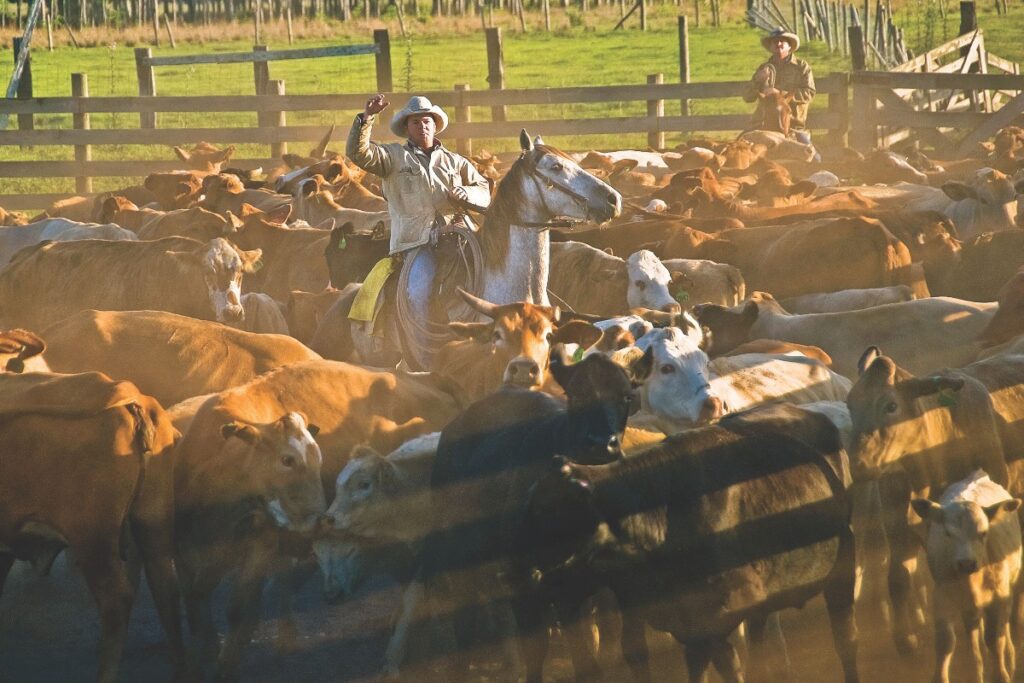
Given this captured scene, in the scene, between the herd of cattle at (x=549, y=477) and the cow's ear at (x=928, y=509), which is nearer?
the herd of cattle at (x=549, y=477)

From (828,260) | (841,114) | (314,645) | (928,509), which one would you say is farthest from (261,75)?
(928,509)

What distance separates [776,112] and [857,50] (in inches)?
82.1

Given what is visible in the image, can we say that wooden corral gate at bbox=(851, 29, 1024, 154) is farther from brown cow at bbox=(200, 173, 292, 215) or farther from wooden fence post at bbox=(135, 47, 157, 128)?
wooden fence post at bbox=(135, 47, 157, 128)

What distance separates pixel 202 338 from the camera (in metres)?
8.77

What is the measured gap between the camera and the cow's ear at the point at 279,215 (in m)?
14.7

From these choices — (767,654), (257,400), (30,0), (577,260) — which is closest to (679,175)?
(577,260)

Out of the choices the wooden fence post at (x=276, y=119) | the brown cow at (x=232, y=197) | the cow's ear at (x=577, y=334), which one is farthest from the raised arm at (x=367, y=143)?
the wooden fence post at (x=276, y=119)

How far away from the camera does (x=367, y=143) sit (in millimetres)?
8914

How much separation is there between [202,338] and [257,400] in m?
1.52

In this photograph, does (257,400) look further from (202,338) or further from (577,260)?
(577,260)

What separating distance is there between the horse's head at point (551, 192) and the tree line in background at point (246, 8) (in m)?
37.9

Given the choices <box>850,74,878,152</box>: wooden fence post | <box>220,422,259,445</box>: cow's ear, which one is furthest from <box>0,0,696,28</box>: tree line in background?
<box>220,422,259,445</box>: cow's ear

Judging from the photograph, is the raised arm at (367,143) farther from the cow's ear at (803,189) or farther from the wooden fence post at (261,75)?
the wooden fence post at (261,75)

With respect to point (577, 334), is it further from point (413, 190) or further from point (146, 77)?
point (146, 77)
